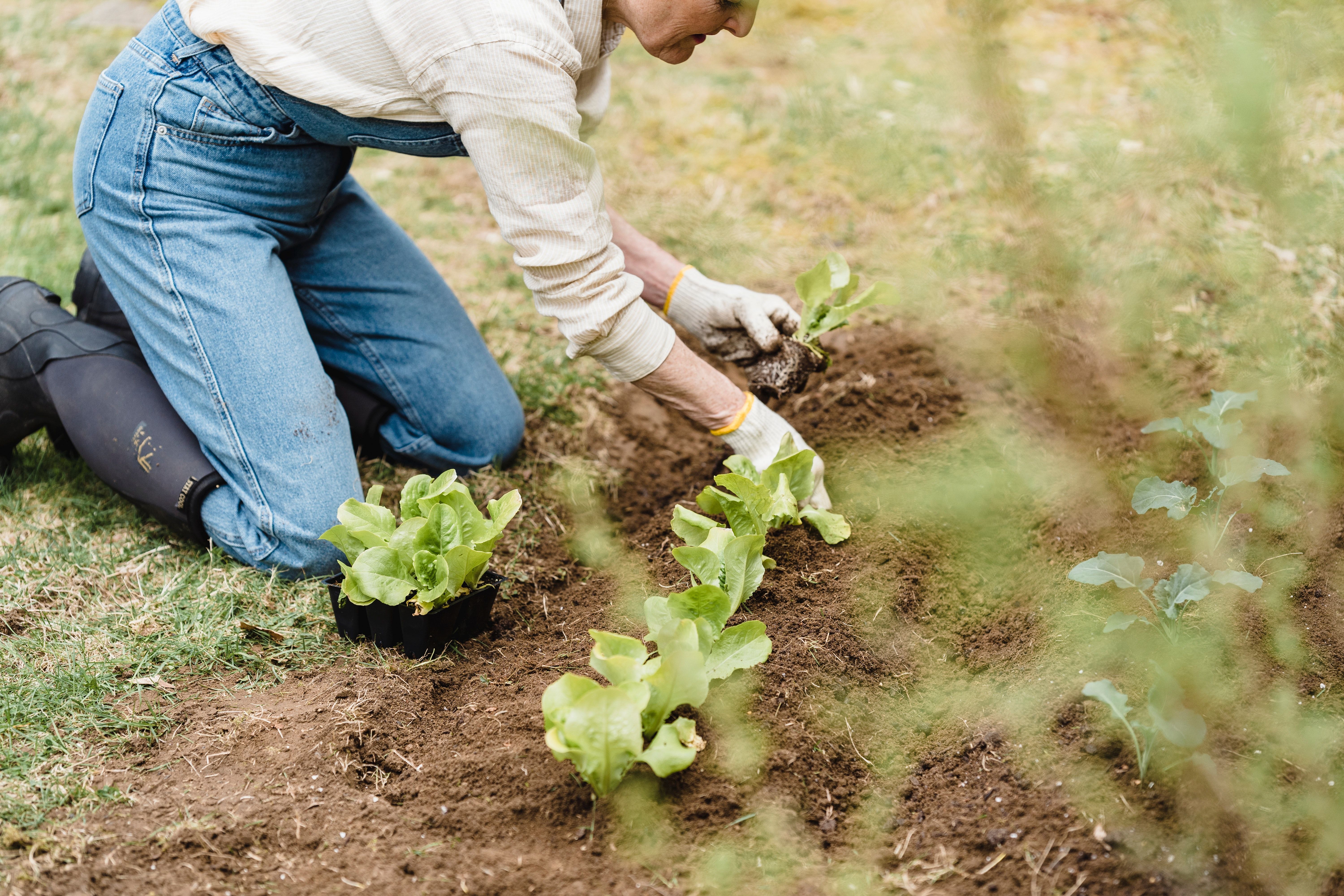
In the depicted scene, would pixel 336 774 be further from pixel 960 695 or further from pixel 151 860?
pixel 960 695

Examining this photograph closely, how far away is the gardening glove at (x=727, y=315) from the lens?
2.29 m

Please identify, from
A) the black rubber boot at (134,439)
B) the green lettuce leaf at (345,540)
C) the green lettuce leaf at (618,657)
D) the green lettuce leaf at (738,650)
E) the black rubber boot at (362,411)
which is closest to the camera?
the green lettuce leaf at (618,657)

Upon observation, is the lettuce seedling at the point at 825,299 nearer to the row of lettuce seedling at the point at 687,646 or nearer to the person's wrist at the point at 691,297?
the person's wrist at the point at 691,297

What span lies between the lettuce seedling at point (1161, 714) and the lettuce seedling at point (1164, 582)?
0.13 m

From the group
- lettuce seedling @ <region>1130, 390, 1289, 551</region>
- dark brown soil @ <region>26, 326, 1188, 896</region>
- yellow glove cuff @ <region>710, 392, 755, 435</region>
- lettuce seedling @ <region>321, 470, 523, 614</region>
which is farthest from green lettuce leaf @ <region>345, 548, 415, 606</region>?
lettuce seedling @ <region>1130, 390, 1289, 551</region>

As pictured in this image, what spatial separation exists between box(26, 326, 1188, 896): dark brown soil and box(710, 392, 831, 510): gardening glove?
0.11m

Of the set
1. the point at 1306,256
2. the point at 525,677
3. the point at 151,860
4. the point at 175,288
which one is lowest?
the point at 1306,256

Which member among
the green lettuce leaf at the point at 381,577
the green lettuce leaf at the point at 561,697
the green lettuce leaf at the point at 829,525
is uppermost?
the green lettuce leaf at the point at 561,697

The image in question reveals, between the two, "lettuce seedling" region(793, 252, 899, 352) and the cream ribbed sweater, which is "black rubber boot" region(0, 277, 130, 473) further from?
"lettuce seedling" region(793, 252, 899, 352)

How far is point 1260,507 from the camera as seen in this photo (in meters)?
1.99

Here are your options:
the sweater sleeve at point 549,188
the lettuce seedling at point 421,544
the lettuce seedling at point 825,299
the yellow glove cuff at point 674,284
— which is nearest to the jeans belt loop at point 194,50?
the sweater sleeve at point 549,188

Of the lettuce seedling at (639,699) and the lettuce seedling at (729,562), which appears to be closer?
the lettuce seedling at (639,699)

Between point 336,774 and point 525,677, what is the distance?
14.5 inches

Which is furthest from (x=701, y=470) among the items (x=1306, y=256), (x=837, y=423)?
(x=1306, y=256)
